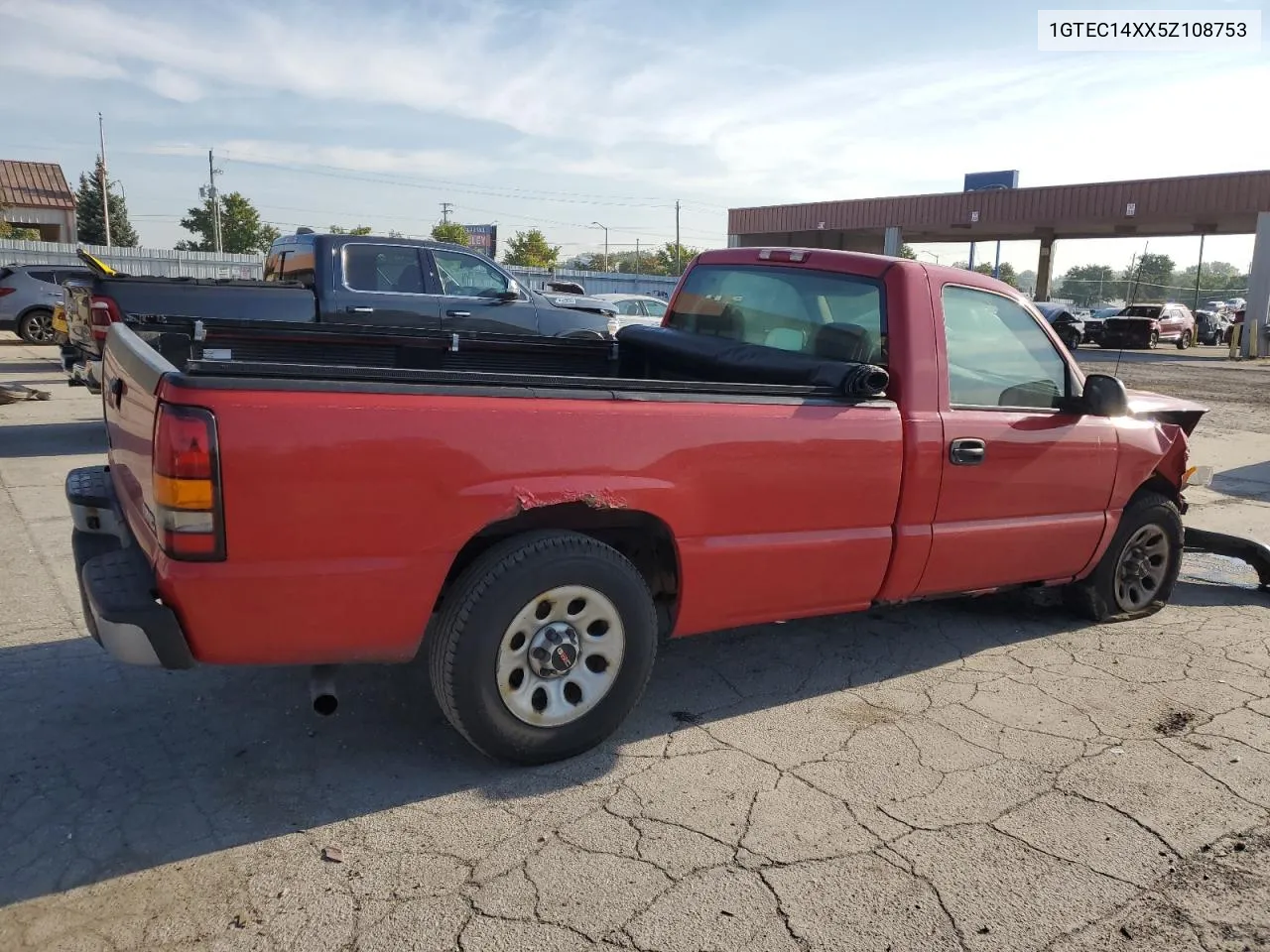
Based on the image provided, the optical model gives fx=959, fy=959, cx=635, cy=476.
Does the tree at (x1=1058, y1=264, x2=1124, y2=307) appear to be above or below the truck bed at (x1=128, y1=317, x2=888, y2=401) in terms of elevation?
above

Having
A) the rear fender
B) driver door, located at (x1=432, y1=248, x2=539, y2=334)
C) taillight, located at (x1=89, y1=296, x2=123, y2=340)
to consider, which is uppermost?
driver door, located at (x1=432, y1=248, x2=539, y2=334)

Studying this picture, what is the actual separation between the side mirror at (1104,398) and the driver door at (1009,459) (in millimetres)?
97

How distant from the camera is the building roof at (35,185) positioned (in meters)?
51.9

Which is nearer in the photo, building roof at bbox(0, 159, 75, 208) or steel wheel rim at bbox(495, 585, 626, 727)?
steel wheel rim at bbox(495, 585, 626, 727)

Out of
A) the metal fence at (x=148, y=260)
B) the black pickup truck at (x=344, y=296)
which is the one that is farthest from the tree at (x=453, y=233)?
the black pickup truck at (x=344, y=296)

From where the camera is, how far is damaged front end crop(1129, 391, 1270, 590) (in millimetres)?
5031

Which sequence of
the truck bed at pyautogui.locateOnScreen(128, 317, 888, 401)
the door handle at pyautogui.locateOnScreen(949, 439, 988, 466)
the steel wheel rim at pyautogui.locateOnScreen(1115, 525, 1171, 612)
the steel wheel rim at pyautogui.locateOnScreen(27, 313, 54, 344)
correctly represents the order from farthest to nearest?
the steel wheel rim at pyautogui.locateOnScreen(27, 313, 54, 344) < the steel wheel rim at pyautogui.locateOnScreen(1115, 525, 1171, 612) < the door handle at pyautogui.locateOnScreen(949, 439, 988, 466) < the truck bed at pyautogui.locateOnScreen(128, 317, 888, 401)

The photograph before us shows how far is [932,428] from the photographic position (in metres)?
3.97

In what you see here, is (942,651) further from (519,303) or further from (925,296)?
(519,303)

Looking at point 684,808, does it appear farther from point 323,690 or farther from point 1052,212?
point 1052,212

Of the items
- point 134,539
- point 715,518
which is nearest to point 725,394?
point 715,518

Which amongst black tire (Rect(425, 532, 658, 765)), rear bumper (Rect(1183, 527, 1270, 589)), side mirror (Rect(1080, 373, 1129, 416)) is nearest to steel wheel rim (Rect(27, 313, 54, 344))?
black tire (Rect(425, 532, 658, 765))

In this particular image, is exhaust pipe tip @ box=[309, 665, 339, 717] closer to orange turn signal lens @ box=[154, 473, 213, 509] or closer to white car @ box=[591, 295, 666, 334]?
orange turn signal lens @ box=[154, 473, 213, 509]

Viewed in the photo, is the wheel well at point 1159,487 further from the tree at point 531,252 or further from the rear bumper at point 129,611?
the tree at point 531,252
